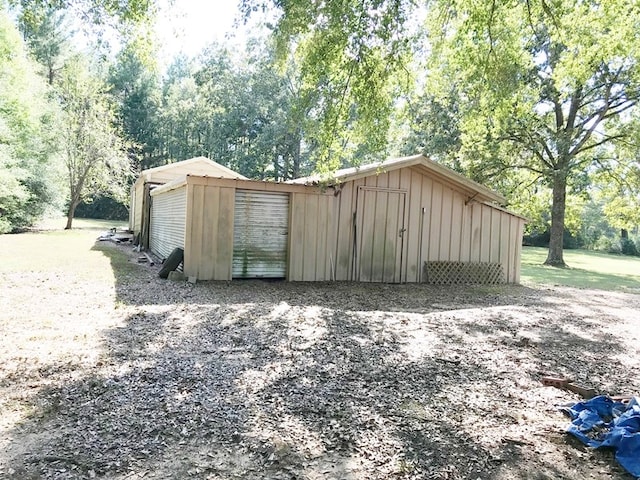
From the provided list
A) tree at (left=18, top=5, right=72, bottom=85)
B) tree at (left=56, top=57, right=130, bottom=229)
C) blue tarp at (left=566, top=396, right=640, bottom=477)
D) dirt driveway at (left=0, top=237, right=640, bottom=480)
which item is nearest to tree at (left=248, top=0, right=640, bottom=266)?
dirt driveway at (left=0, top=237, right=640, bottom=480)

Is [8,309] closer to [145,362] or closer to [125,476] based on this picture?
[145,362]

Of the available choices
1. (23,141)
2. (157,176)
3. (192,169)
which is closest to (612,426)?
(157,176)

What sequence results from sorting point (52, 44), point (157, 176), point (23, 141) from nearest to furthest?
point (157, 176), point (23, 141), point (52, 44)

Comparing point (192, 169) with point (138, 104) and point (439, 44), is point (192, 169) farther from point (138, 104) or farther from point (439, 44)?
point (138, 104)

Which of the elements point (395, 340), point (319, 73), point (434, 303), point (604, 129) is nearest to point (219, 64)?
point (604, 129)

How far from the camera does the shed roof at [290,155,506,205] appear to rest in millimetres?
9188

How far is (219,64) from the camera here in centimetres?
3534

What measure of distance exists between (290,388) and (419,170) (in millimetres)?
7814

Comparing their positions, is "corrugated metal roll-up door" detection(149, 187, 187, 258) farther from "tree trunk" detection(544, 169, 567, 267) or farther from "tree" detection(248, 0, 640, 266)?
"tree trunk" detection(544, 169, 567, 267)

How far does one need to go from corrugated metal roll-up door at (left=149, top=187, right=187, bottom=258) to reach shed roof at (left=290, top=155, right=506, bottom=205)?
2.53m

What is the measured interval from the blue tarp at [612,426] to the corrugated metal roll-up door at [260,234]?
22.2ft

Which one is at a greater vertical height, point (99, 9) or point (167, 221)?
point (99, 9)

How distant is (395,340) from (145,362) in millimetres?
2455

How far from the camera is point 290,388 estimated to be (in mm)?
3275
